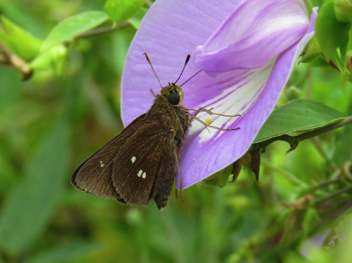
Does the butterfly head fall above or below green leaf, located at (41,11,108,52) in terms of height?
below

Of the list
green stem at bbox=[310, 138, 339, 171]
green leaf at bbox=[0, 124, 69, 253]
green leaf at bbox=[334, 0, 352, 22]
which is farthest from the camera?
green leaf at bbox=[0, 124, 69, 253]

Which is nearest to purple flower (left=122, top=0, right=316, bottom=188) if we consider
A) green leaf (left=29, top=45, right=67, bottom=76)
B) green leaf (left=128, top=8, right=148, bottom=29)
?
green leaf (left=128, top=8, right=148, bottom=29)

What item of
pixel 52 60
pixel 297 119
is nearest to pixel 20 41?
pixel 52 60

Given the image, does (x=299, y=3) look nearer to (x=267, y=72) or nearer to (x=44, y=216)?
(x=267, y=72)

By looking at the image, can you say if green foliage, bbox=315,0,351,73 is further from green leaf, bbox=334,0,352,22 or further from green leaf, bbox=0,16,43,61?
green leaf, bbox=0,16,43,61

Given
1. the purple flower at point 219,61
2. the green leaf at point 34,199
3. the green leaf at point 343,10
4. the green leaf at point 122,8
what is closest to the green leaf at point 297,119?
the purple flower at point 219,61

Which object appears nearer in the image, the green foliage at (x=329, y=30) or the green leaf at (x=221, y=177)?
the green foliage at (x=329, y=30)

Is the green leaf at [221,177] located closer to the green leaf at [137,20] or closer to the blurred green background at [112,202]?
the blurred green background at [112,202]
